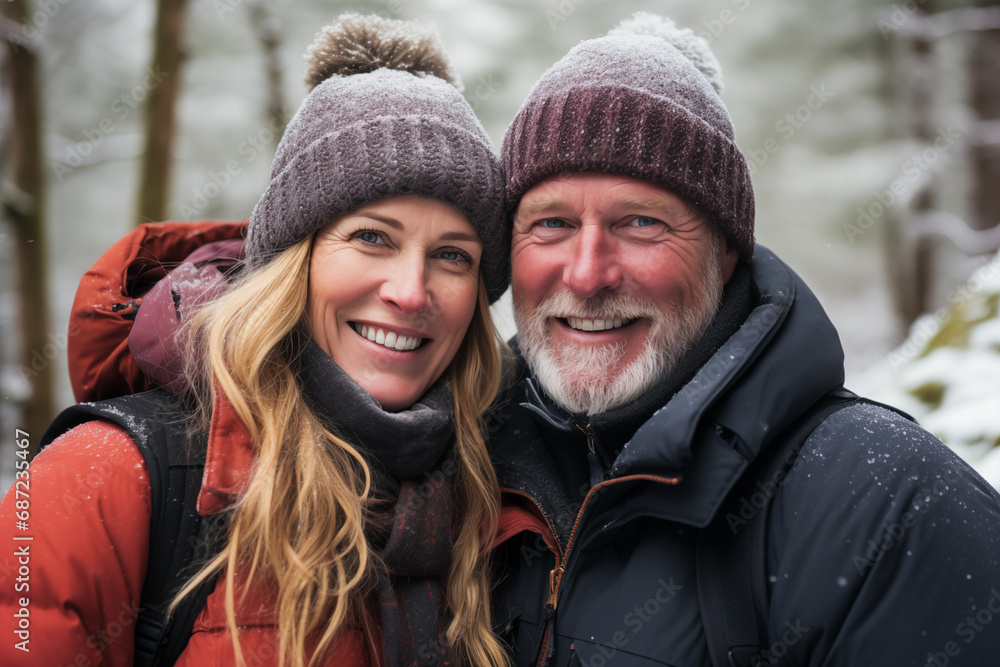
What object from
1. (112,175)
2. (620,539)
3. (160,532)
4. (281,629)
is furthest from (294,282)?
(112,175)

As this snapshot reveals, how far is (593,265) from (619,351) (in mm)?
308

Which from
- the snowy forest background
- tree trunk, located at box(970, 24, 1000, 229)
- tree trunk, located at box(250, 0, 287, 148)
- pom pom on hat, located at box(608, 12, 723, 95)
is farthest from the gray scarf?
tree trunk, located at box(970, 24, 1000, 229)

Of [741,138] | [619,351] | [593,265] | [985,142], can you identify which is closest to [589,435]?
[619,351]

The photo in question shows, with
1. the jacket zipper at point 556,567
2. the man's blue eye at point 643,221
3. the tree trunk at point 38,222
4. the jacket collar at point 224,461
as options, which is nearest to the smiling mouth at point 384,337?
the jacket collar at point 224,461

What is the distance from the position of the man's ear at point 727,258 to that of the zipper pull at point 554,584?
1124mm

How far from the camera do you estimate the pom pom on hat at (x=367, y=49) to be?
8.05 feet

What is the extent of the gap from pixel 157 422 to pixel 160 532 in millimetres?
295

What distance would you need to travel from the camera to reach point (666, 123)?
7.53 ft

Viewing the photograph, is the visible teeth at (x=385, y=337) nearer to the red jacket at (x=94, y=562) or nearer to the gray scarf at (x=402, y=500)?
the gray scarf at (x=402, y=500)

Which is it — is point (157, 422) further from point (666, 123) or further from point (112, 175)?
point (112, 175)

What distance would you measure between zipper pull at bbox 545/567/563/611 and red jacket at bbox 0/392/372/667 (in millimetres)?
587

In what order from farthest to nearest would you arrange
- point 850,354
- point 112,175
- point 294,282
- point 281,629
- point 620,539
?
point 850,354
point 112,175
point 294,282
point 620,539
point 281,629

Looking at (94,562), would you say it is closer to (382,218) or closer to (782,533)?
(382,218)

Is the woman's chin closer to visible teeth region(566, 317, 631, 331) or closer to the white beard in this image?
the white beard
